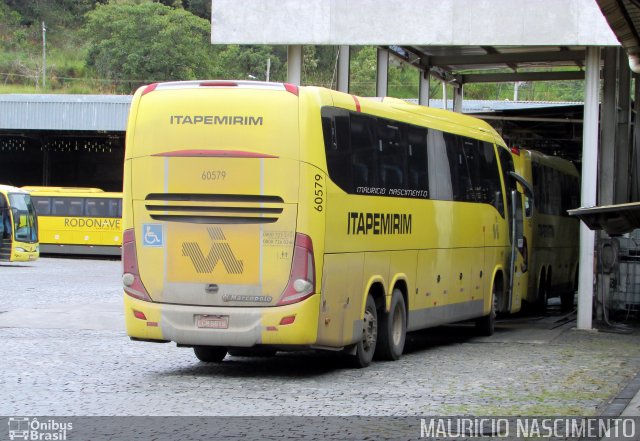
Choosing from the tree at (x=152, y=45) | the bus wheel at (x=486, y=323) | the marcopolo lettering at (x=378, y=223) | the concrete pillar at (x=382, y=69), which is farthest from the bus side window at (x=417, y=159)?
the tree at (x=152, y=45)

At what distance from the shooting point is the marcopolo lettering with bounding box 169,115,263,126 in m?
11.9

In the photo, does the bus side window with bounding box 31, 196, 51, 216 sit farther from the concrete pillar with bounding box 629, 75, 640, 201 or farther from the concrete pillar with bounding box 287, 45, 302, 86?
the concrete pillar with bounding box 629, 75, 640, 201

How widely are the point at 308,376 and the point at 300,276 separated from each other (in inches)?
55.6

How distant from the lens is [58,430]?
865 cm

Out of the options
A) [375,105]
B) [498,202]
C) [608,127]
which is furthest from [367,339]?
[608,127]

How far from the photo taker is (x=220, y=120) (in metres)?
11.9

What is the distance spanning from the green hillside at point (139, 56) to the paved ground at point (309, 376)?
53151mm

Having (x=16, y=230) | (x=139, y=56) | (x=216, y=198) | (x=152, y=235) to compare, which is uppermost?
(x=139, y=56)

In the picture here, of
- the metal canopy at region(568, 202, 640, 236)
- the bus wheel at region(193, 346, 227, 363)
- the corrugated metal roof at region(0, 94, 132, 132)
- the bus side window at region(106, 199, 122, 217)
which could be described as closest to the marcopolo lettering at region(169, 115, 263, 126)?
the bus wheel at region(193, 346, 227, 363)

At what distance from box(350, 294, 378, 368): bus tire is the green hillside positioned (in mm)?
56222

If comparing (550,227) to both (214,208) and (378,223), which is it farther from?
(214,208)

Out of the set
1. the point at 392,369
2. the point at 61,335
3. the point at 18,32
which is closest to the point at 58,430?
the point at 392,369

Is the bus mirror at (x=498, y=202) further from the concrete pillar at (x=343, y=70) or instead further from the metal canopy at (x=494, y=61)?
the concrete pillar at (x=343, y=70)

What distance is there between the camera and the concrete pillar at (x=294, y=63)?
19.2m
